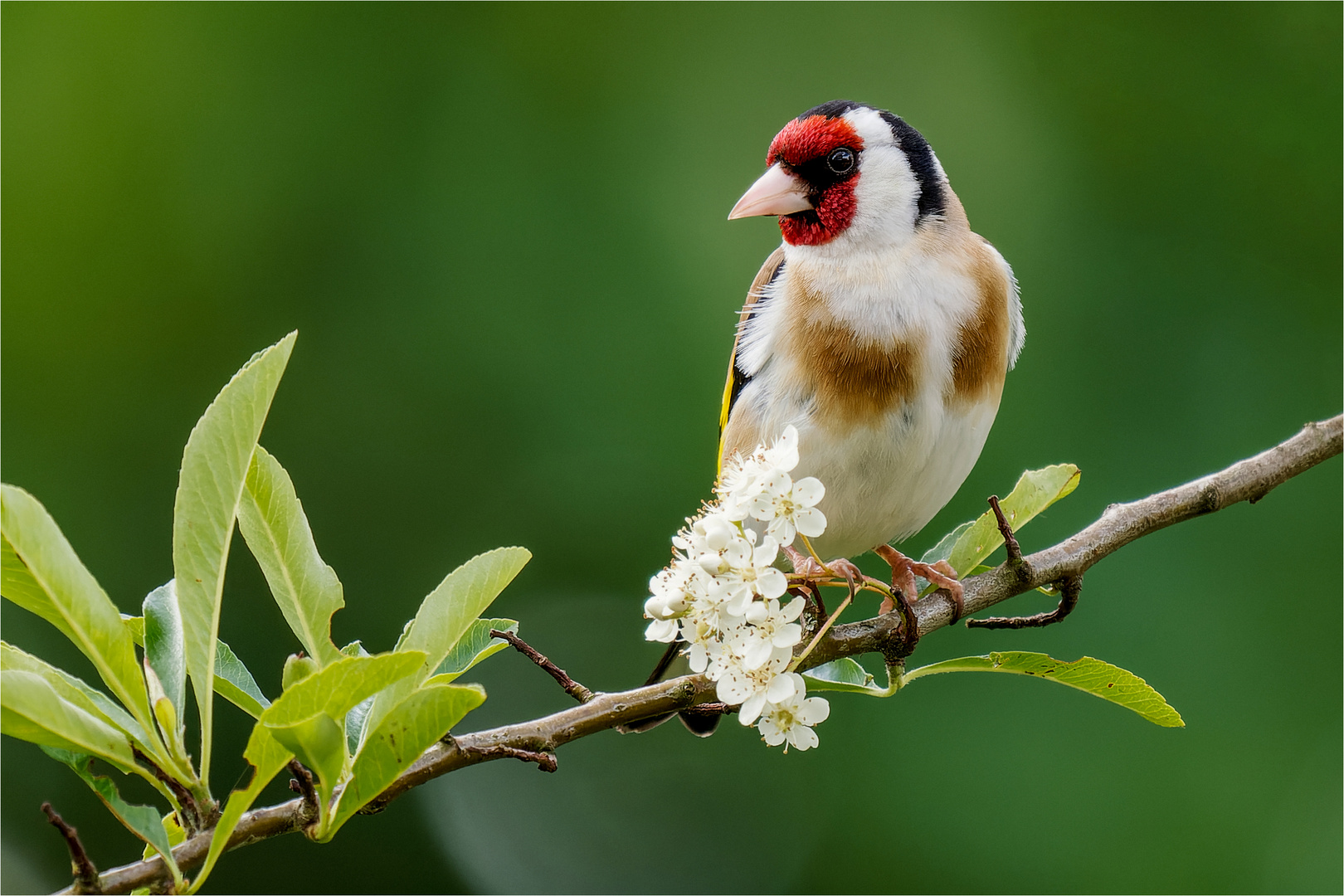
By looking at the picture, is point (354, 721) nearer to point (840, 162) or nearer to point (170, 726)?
point (170, 726)

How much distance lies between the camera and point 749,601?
1412 millimetres

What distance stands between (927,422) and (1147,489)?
2529 mm

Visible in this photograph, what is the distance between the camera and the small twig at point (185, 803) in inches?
47.7

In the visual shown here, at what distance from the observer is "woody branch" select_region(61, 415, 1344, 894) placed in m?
1.24

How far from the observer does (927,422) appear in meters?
2.34

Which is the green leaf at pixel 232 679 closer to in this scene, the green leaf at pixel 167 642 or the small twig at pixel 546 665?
the green leaf at pixel 167 642

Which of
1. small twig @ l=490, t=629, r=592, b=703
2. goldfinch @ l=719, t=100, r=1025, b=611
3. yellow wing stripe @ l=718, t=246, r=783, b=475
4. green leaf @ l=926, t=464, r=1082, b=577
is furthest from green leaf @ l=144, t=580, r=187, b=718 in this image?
yellow wing stripe @ l=718, t=246, r=783, b=475

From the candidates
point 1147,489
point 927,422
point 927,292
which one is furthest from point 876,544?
point 1147,489

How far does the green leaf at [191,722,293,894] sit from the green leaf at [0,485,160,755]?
4.3 inches

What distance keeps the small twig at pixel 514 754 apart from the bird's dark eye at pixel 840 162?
1.60m

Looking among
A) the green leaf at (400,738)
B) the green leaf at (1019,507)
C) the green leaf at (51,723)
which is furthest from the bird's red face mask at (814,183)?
the green leaf at (51,723)

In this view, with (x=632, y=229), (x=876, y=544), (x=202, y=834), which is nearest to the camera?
(x=202, y=834)

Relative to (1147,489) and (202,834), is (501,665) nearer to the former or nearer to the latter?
(1147,489)

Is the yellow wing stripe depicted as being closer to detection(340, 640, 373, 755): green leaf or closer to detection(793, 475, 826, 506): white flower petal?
detection(793, 475, 826, 506): white flower petal
